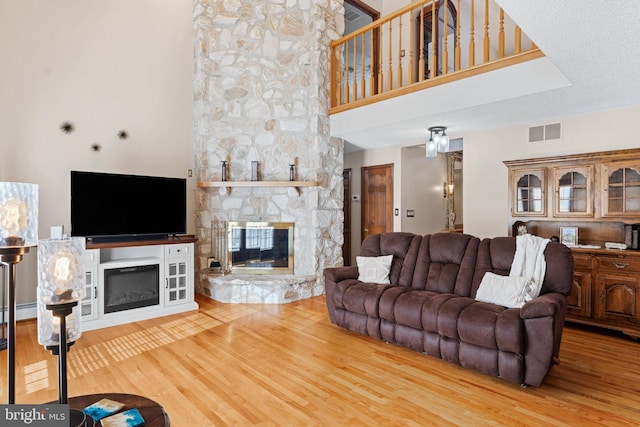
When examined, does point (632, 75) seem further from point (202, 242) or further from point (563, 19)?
point (202, 242)

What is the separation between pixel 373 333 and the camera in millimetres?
3533

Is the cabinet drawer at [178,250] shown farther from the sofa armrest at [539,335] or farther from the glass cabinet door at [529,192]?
the glass cabinet door at [529,192]

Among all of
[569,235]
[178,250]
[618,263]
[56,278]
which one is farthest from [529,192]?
[56,278]

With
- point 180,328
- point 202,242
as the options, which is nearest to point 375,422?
point 180,328

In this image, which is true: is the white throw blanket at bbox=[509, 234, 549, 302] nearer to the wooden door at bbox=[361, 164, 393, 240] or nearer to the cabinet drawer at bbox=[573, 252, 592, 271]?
the cabinet drawer at bbox=[573, 252, 592, 271]

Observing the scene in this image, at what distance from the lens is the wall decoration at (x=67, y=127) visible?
4303 mm

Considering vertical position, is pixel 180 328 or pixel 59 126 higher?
pixel 59 126

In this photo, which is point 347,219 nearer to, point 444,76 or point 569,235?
point 444,76

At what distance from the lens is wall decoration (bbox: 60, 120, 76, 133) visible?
430 centimetres

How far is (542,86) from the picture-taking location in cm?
344

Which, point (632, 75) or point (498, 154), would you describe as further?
point (498, 154)

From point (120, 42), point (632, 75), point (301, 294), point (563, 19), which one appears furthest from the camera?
point (301, 294)

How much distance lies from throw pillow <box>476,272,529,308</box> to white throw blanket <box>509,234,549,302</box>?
0.16 ft

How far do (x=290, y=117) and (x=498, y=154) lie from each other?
3019mm
